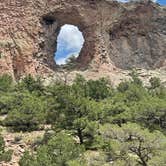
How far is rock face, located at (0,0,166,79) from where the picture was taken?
2306 inches

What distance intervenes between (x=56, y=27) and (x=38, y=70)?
7.33 metres

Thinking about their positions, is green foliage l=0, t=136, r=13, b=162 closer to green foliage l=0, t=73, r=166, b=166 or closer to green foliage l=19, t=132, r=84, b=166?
green foliage l=0, t=73, r=166, b=166

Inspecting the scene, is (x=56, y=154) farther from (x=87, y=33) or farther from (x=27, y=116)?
(x=87, y=33)

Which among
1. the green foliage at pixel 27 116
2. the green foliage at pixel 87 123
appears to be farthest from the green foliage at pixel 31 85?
the green foliage at pixel 27 116

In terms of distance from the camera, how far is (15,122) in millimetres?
37469

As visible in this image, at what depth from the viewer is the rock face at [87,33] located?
58.6m

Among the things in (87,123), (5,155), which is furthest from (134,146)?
(87,123)

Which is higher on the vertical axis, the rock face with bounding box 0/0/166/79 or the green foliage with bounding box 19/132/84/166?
the rock face with bounding box 0/0/166/79

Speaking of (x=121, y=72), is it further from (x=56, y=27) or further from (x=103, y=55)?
(x=56, y=27)

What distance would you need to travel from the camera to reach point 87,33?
6366cm

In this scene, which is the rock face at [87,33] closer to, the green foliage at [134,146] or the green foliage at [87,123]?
the green foliage at [87,123]

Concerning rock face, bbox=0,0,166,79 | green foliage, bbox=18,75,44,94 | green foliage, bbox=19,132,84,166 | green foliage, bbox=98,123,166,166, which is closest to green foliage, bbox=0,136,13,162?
green foliage, bbox=19,132,84,166

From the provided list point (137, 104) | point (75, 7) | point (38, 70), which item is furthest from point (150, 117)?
point (75, 7)

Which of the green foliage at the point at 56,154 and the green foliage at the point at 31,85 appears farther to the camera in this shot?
the green foliage at the point at 31,85
